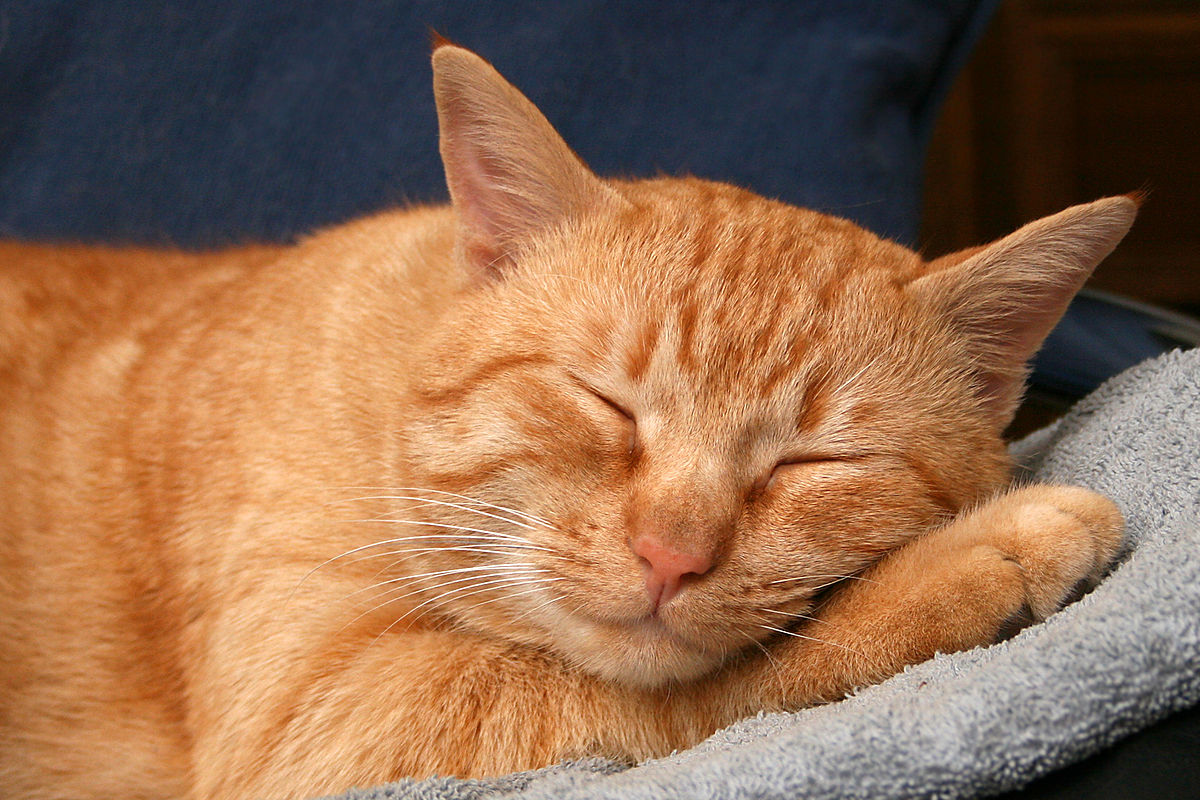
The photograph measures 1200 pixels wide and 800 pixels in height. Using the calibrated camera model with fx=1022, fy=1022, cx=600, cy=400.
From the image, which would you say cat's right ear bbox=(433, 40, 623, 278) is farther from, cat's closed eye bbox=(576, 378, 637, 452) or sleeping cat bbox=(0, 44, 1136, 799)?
cat's closed eye bbox=(576, 378, 637, 452)

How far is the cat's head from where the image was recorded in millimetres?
1265

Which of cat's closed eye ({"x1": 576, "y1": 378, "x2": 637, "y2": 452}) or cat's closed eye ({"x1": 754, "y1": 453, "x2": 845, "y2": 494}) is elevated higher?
cat's closed eye ({"x1": 576, "y1": 378, "x2": 637, "y2": 452})

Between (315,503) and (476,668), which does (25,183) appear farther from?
(476,668)

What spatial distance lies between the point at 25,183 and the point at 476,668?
215 cm

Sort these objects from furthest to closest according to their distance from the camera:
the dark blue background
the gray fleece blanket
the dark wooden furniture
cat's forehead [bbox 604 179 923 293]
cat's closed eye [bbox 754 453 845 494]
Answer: the dark wooden furniture → the dark blue background → cat's forehead [bbox 604 179 923 293] → cat's closed eye [bbox 754 453 845 494] → the gray fleece blanket

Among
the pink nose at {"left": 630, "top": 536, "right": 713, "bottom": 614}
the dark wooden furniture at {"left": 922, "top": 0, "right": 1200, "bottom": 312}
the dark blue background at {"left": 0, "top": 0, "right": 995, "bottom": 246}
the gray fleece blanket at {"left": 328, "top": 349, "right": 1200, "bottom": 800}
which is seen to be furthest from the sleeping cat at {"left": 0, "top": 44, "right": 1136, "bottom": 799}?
the dark wooden furniture at {"left": 922, "top": 0, "right": 1200, "bottom": 312}

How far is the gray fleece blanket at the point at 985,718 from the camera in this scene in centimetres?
95

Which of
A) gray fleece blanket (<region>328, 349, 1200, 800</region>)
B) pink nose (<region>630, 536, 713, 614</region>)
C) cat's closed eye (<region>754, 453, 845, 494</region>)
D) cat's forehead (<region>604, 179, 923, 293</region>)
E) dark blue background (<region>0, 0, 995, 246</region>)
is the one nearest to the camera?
gray fleece blanket (<region>328, 349, 1200, 800</region>)

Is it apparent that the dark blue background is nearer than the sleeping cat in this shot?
No

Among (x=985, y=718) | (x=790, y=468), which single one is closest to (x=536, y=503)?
(x=790, y=468)

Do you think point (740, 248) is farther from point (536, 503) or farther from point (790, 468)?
point (536, 503)

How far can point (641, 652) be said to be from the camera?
128 cm

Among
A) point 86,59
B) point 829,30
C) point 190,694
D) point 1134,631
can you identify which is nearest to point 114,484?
point 190,694

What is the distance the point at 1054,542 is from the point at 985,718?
1.24 ft
